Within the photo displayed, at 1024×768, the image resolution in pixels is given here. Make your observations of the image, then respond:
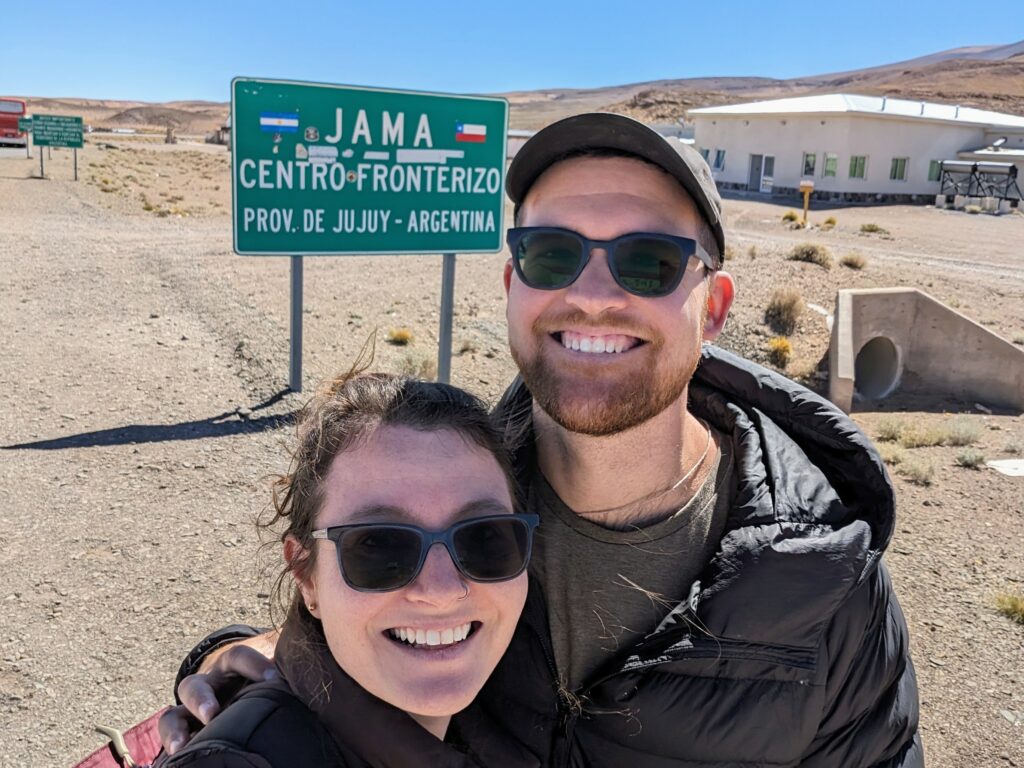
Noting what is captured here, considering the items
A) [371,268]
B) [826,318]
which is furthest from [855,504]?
[371,268]

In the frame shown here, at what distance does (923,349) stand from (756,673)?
1059 cm

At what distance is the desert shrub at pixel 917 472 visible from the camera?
279 inches

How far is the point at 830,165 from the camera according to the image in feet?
138

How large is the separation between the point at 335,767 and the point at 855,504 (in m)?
1.41

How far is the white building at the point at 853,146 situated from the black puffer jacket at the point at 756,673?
4269cm

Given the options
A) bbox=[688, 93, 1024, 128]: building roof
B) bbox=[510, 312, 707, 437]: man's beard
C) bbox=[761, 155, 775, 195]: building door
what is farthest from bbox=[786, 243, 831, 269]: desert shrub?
bbox=[761, 155, 775, 195]: building door

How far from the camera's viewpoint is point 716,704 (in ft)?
6.20

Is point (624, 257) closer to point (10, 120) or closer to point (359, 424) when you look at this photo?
point (359, 424)

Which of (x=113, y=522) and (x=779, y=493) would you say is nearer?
(x=779, y=493)

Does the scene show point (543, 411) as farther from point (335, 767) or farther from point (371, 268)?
point (371, 268)

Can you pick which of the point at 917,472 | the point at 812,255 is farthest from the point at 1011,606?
the point at 812,255

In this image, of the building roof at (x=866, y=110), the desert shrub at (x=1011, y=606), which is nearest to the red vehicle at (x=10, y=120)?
the building roof at (x=866, y=110)

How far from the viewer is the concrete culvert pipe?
37.7ft

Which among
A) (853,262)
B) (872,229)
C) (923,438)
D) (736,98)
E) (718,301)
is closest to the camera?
(718,301)
